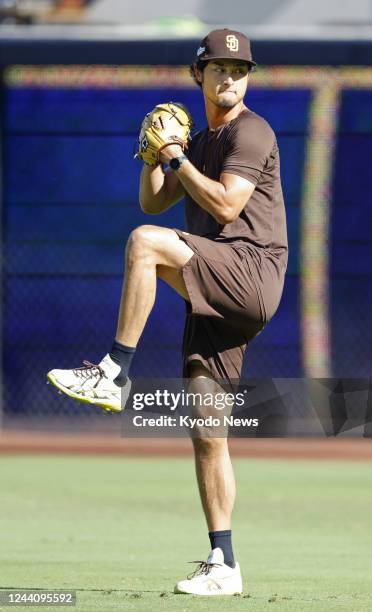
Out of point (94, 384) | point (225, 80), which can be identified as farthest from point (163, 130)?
point (94, 384)

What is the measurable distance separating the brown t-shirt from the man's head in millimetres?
121

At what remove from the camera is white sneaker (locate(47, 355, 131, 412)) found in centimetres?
652

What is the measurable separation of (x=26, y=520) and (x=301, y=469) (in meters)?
4.57

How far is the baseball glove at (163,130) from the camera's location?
22.5 ft

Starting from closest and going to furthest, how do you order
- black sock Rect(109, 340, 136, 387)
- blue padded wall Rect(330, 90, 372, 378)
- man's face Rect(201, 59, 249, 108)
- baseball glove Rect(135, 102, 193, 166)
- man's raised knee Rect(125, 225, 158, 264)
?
man's raised knee Rect(125, 225, 158, 264), black sock Rect(109, 340, 136, 387), baseball glove Rect(135, 102, 193, 166), man's face Rect(201, 59, 249, 108), blue padded wall Rect(330, 90, 372, 378)

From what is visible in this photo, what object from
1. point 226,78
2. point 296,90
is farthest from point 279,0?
point 226,78

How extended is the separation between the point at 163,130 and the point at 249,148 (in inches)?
15.8

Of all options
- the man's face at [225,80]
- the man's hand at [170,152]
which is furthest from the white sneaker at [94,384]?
the man's face at [225,80]

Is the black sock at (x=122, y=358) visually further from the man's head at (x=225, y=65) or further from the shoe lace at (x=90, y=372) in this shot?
the man's head at (x=225, y=65)

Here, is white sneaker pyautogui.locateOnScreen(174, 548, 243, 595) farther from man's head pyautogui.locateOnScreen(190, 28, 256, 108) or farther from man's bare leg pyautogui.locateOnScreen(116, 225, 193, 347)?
man's head pyautogui.locateOnScreen(190, 28, 256, 108)

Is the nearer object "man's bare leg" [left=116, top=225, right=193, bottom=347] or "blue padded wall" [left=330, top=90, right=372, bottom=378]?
"man's bare leg" [left=116, top=225, right=193, bottom=347]

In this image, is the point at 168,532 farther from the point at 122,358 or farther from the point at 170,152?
the point at 170,152

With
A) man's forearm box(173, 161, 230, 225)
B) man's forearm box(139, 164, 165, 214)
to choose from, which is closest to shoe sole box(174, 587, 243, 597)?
man's forearm box(173, 161, 230, 225)

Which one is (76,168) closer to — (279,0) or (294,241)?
(294,241)
